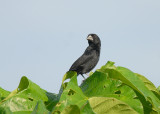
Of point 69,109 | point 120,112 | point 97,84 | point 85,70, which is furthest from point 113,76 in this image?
point 85,70

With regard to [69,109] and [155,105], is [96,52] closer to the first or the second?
[155,105]

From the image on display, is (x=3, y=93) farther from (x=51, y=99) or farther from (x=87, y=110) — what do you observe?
(x=87, y=110)

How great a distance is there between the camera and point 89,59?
27.6 feet

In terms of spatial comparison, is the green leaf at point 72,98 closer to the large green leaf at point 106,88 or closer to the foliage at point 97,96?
the foliage at point 97,96

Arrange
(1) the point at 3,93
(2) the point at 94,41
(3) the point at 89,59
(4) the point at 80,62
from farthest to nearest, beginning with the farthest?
(2) the point at 94,41 → (3) the point at 89,59 → (4) the point at 80,62 → (1) the point at 3,93

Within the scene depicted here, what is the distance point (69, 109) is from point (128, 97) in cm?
57

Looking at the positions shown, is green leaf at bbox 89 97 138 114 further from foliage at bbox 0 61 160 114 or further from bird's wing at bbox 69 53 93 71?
bird's wing at bbox 69 53 93 71

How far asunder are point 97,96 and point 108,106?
37cm

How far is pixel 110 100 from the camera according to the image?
4.05 feet

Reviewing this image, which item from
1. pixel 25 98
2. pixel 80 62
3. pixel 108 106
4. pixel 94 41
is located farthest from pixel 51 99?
pixel 94 41

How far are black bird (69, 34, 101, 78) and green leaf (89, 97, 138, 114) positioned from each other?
693cm

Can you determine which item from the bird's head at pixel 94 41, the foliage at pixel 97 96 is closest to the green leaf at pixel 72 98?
the foliage at pixel 97 96

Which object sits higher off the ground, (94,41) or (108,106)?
(94,41)

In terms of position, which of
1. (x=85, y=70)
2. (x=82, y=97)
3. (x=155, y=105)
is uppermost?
(x=85, y=70)
